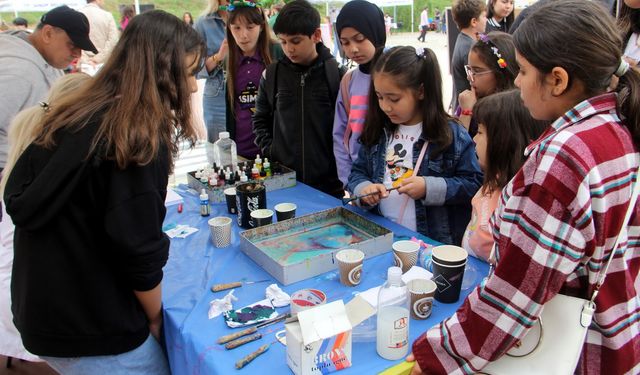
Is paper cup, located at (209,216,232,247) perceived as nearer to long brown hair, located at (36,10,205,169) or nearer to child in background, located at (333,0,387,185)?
long brown hair, located at (36,10,205,169)

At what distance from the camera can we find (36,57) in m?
2.52

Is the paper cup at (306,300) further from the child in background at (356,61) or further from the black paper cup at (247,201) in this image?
the child in background at (356,61)

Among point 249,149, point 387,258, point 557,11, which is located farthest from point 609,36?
point 249,149

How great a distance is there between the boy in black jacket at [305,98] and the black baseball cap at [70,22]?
3.34ft

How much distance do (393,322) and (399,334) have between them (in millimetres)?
40

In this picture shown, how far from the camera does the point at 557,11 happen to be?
0.95 metres

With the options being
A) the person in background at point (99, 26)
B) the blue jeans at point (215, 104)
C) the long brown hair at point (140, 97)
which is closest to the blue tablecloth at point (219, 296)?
the long brown hair at point (140, 97)

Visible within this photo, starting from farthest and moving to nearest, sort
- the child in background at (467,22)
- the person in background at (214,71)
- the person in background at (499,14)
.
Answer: the person in background at (499,14)
the child in background at (467,22)
the person in background at (214,71)

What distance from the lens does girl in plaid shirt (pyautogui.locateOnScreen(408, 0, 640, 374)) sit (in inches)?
33.6

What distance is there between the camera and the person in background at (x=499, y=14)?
439cm

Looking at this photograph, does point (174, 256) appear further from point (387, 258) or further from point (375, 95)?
point (375, 95)

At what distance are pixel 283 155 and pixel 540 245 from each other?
1890 mm

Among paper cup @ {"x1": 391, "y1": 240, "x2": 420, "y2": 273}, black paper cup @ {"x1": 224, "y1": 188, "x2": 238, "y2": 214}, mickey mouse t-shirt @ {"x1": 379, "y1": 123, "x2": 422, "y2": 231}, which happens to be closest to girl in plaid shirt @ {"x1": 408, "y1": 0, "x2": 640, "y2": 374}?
paper cup @ {"x1": 391, "y1": 240, "x2": 420, "y2": 273}

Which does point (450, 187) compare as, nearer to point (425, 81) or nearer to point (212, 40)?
point (425, 81)
